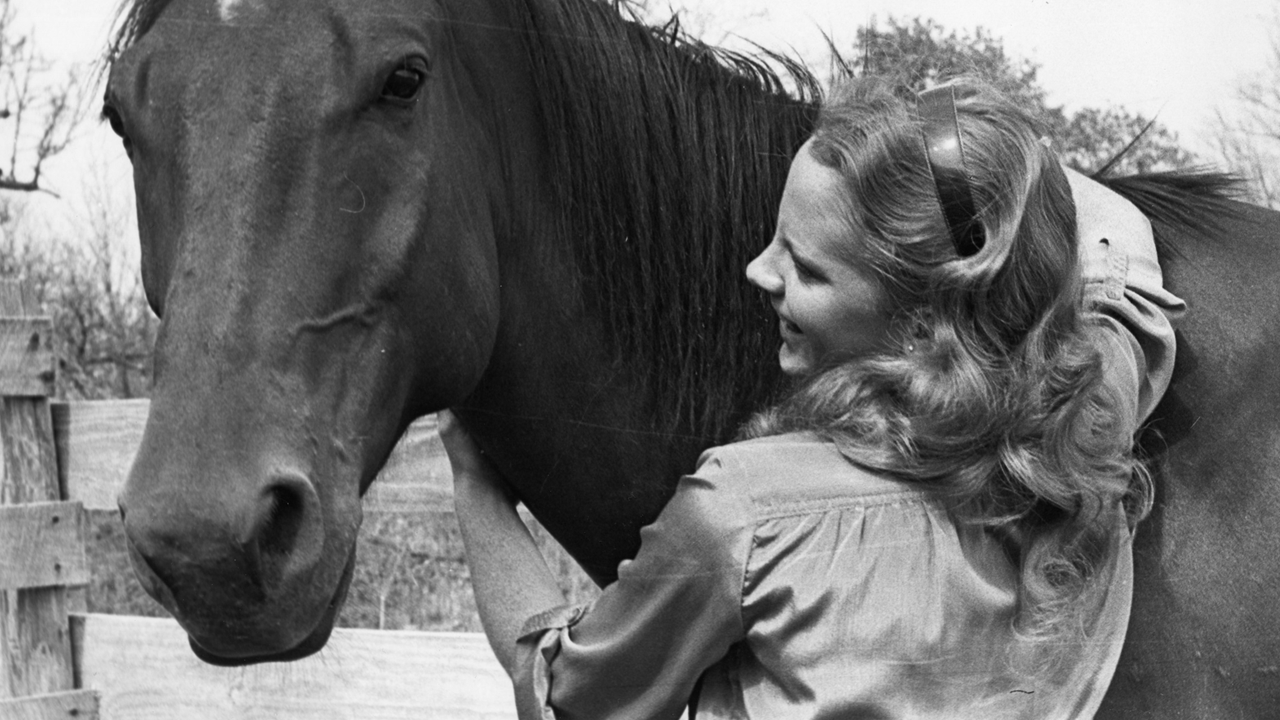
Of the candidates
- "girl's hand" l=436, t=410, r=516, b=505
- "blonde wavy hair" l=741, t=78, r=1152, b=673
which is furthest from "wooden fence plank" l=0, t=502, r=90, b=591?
"blonde wavy hair" l=741, t=78, r=1152, b=673

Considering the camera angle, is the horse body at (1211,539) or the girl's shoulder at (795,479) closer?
the girl's shoulder at (795,479)

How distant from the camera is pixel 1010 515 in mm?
1232

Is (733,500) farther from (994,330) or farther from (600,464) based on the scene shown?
(600,464)

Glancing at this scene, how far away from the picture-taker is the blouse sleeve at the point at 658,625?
1200 mm

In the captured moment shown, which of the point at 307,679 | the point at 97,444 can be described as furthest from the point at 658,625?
the point at 97,444

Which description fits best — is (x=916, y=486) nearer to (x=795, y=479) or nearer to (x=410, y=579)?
(x=795, y=479)

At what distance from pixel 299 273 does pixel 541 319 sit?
1.41 ft

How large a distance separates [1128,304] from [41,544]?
321 cm

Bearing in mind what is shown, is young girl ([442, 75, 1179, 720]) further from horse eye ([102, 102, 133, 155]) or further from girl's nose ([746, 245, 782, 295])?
horse eye ([102, 102, 133, 155])

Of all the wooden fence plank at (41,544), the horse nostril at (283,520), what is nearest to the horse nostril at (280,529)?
the horse nostril at (283,520)

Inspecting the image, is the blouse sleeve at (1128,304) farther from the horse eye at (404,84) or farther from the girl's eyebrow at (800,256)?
the horse eye at (404,84)

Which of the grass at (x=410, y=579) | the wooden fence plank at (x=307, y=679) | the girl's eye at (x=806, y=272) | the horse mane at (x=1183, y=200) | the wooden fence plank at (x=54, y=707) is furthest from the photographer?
the grass at (x=410, y=579)

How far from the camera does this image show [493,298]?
1.51 metres

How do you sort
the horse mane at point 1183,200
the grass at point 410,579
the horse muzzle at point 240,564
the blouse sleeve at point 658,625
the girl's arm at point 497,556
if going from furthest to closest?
1. the grass at point 410,579
2. the horse mane at point 1183,200
3. the girl's arm at point 497,556
4. the blouse sleeve at point 658,625
5. the horse muzzle at point 240,564
